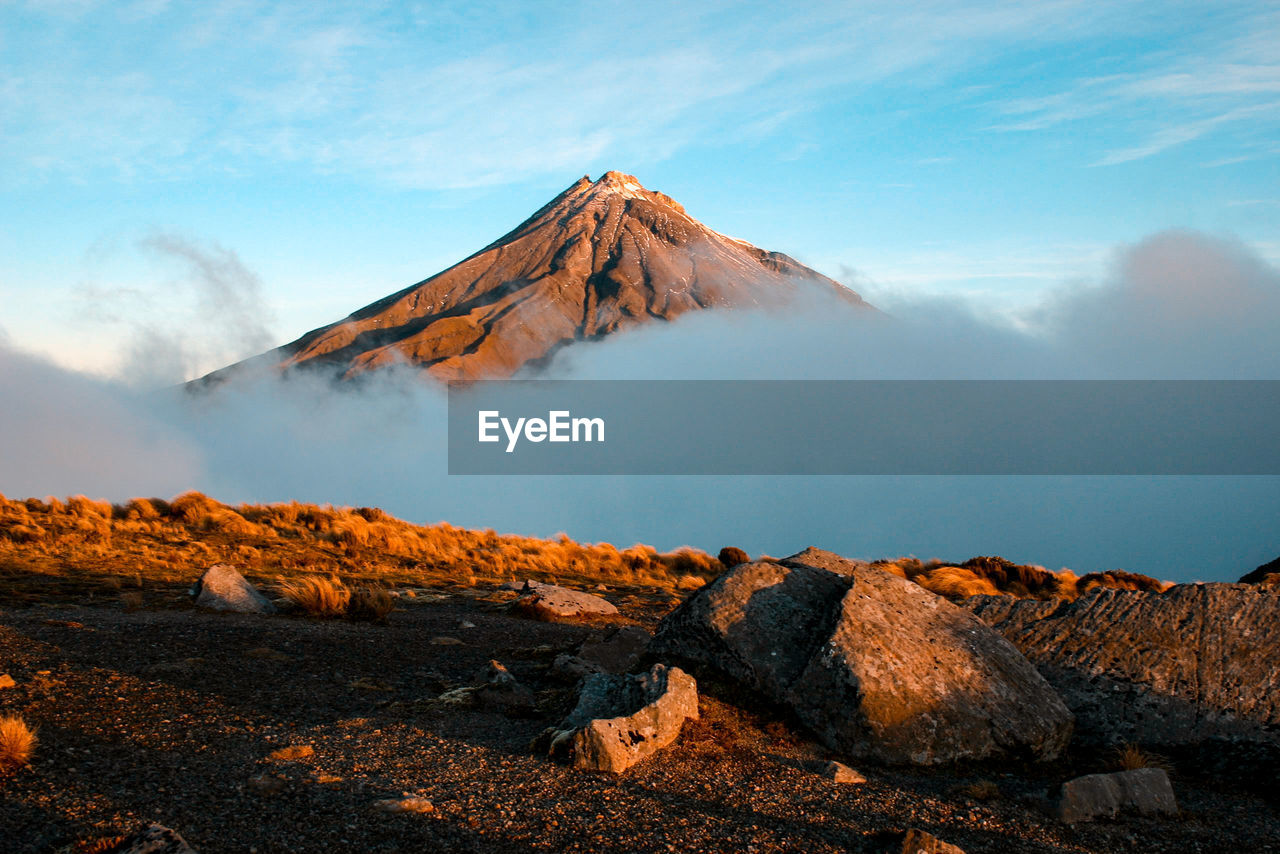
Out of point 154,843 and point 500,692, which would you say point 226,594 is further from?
point 154,843

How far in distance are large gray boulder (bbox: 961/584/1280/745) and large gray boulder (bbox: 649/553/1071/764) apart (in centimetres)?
62

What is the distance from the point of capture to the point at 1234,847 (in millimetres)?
5430

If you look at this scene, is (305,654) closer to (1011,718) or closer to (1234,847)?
(1011,718)

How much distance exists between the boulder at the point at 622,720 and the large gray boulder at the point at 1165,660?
3.56 meters

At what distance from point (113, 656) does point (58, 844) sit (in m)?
4.49

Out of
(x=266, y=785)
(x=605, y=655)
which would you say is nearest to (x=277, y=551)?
(x=605, y=655)

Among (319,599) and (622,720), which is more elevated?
(319,599)

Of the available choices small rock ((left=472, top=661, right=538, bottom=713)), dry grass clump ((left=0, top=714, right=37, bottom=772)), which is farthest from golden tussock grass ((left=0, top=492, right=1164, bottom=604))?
dry grass clump ((left=0, top=714, right=37, bottom=772))

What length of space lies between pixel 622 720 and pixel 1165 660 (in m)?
5.01

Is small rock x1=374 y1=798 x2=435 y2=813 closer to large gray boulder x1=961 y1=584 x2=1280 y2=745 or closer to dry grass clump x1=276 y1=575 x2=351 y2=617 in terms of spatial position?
large gray boulder x1=961 y1=584 x2=1280 y2=745

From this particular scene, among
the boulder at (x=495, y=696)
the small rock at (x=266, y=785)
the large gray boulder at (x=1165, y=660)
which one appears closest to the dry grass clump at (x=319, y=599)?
the boulder at (x=495, y=696)

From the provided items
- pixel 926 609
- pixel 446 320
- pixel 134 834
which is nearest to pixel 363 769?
pixel 134 834

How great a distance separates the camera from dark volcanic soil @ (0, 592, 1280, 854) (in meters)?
4.87

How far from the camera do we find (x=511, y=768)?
5.93m
